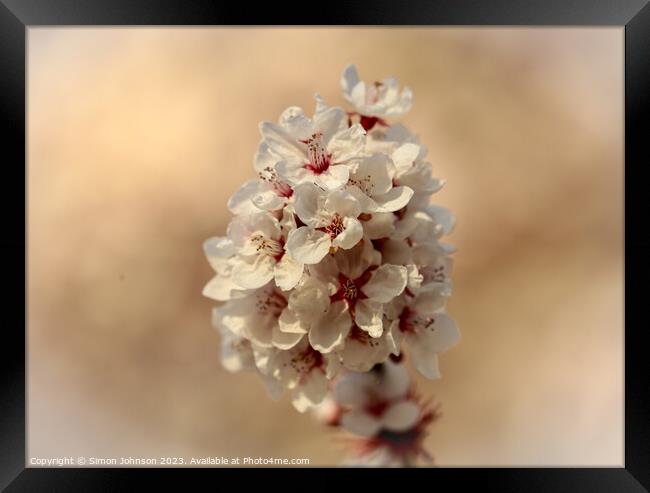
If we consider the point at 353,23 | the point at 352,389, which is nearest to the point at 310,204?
the point at 352,389

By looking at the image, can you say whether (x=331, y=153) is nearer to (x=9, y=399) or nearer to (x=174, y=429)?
(x=9, y=399)

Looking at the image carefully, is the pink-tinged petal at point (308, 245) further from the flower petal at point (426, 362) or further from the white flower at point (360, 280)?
the flower petal at point (426, 362)

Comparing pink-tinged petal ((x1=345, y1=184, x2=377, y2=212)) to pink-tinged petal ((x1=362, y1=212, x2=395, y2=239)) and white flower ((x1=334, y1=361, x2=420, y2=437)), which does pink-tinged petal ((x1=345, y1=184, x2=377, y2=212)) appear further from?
white flower ((x1=334, y1=361, x2=420, y2=437))

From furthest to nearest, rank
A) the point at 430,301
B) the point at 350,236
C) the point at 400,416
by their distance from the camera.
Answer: the point at 400,416 → the point at 430,301 → the point at 350,236

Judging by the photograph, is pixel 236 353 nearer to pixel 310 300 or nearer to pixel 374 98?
pixel 310 300

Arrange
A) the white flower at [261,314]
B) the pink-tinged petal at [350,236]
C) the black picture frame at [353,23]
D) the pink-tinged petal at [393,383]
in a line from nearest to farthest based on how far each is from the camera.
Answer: the pink-tinged petal at [350,236] < the white flower at [261,314] < the pink-tinged petal at [393,383] < the black picture frame at [353,23]

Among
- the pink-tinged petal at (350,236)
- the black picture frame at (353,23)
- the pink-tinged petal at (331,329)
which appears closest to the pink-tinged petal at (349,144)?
the pink-tinged petal at (350,236)

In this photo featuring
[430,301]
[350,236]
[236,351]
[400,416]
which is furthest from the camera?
[400,416]
